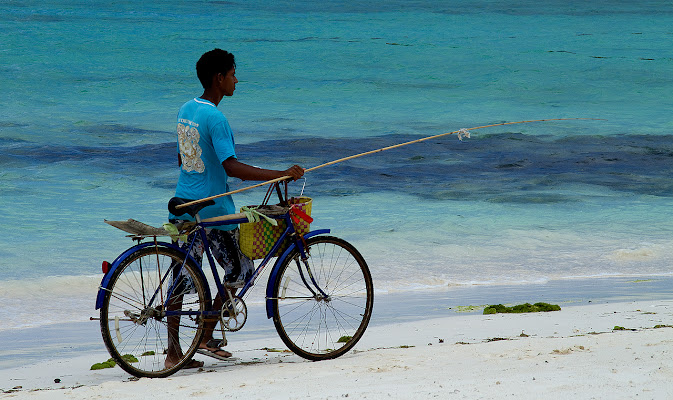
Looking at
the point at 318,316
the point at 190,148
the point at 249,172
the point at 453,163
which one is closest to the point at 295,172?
the point at 249,172

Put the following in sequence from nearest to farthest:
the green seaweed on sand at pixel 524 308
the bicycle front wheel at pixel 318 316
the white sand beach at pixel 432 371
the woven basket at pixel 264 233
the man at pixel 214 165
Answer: the white sand beach at pixel 432 371, the man at pixel 214 165, the woven basket at pixel 264 233, the bicycle front wheel at pixel 318 316, the green seaweed on sand at pixel 524 308

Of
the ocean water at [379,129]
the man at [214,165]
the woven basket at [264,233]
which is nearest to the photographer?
the man at [214,165]

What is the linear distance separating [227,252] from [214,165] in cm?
45

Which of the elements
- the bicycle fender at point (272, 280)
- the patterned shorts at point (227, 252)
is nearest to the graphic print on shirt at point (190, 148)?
the patterned shorts at point (227, 252)

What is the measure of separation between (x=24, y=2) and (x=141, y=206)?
37307mm

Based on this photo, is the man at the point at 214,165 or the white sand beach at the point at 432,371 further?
the man at the point at 214,165

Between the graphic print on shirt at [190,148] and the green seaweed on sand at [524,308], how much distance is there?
2.51 metres

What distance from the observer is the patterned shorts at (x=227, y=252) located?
4.29 meters

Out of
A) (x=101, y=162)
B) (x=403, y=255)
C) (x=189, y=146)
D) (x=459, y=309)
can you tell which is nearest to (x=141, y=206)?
(x=101, y=162)

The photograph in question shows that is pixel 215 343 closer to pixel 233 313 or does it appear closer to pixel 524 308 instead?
pixel 233 313

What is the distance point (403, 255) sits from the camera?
920 centimetres

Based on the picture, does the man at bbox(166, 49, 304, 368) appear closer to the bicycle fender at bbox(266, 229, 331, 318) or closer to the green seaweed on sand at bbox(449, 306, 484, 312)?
the bicycle fender at bbox(266, 229, 331, 318)

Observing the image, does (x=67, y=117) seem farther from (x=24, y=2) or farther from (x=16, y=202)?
(x=24, y=2)

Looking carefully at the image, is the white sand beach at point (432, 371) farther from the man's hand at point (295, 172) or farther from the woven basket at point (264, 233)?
Answer: the man's hand at point (295, 172)
